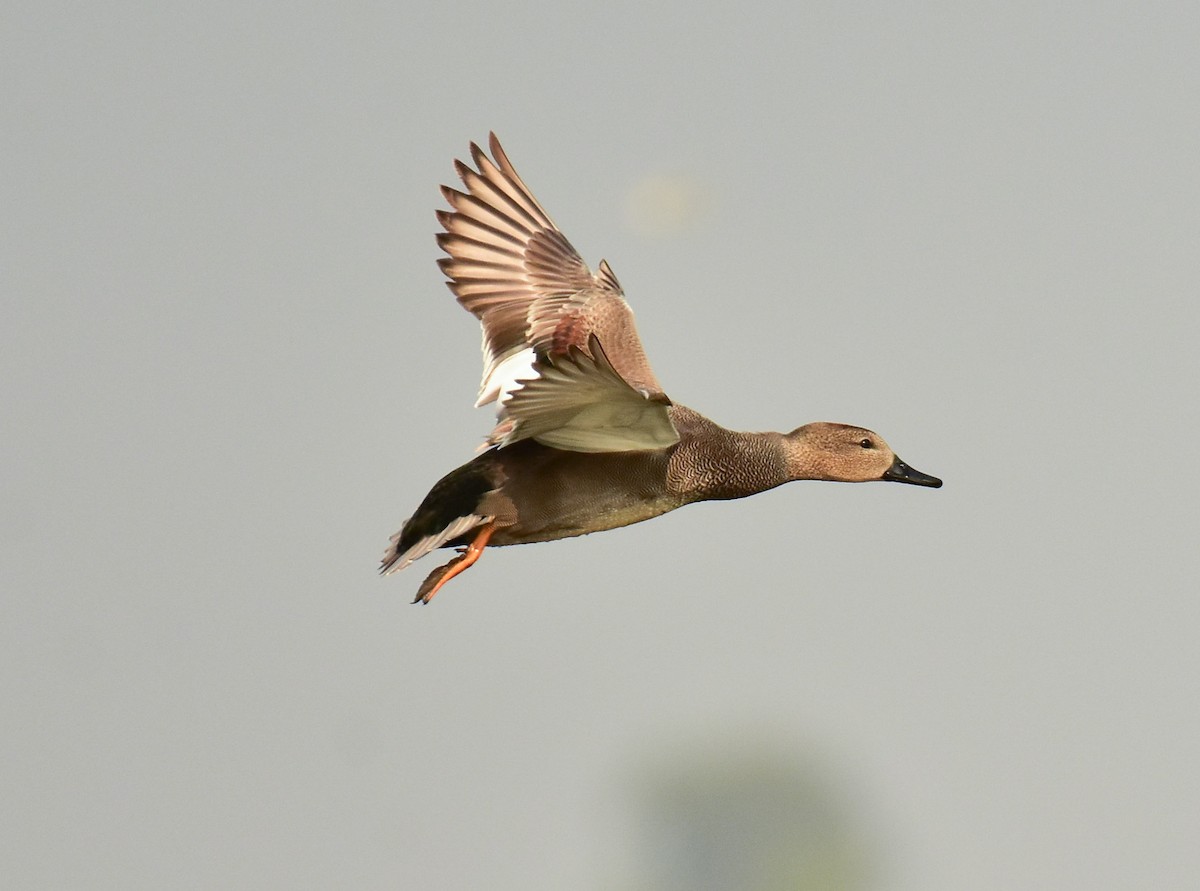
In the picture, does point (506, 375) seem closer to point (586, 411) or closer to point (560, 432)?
point (560, 432)

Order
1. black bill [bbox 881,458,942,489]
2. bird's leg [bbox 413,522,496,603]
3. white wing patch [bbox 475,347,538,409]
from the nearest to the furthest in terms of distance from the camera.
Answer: bird's leg [bbox 413,522,496,603] → white wing patch [bbox 475,347,538,409] → black bill [bbox 881,458,942,489]

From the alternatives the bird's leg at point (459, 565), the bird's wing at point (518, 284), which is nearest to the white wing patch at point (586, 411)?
the bird's leg at point (459, 565)

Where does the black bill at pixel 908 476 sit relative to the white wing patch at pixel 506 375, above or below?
below

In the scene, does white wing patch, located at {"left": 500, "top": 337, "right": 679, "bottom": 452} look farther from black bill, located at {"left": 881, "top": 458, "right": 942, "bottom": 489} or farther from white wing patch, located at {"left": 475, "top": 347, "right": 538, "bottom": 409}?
black bill, located at {"left": 881, "top": 458, "right": 942, "bottom": 489}

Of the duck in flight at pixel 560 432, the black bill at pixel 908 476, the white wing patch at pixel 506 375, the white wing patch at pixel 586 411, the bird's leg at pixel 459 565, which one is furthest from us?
the black bill at pixel 908 476


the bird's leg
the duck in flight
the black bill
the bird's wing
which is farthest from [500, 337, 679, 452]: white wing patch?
the black bill

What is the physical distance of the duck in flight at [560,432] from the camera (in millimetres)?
7559

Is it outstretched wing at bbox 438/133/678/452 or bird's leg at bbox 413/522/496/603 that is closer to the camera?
bird's leg at bbox 413/522/496/603

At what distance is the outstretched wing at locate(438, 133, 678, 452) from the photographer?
9.11 meters

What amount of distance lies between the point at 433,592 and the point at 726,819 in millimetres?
65058

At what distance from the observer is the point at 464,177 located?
9875mm

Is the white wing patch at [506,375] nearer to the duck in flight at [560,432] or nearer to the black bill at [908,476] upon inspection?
the duck in flight at [560,432]

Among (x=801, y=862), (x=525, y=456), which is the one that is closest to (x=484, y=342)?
(x=525, y=456)

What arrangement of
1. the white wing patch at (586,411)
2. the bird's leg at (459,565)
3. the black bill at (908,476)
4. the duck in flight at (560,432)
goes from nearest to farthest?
the white wing patch at (586,411)
the duck in flight at (560,432)
the bird's leg at (459,565)
the black bill at (908,476)
